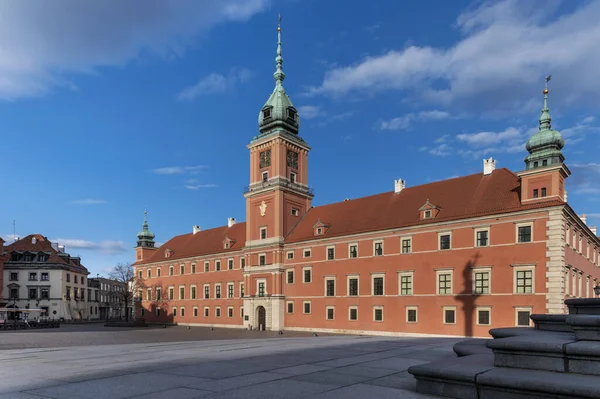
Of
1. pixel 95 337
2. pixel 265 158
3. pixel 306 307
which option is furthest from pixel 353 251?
pixel 95 337

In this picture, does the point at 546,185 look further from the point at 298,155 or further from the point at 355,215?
the point at 298,155

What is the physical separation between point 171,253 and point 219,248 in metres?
12.3

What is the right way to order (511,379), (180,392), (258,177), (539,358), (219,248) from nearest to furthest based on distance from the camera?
(511,379) → (539,358) → (180,392) → (258,177) → (219,248)

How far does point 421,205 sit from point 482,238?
6.92 meters

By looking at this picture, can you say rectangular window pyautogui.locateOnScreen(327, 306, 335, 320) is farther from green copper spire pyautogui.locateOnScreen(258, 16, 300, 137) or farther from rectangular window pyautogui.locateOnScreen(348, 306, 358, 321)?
green copper spire pyautogui.locateOnScreen(258, 16, 300, 137)

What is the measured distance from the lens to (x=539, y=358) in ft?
21.4

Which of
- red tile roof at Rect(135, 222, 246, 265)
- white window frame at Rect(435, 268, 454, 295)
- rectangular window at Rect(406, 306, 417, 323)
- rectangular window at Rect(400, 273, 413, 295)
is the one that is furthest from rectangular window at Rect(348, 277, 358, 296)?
red tile roof at Rect(135, 222, 246, 265)

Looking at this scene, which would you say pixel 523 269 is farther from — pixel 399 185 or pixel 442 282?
pixel 399 185

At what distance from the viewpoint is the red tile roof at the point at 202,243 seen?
56.1m

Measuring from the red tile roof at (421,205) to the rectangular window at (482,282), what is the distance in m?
4.39

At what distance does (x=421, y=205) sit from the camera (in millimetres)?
37219

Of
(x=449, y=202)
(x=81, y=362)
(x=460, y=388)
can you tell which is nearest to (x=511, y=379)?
(x=460, y=388)

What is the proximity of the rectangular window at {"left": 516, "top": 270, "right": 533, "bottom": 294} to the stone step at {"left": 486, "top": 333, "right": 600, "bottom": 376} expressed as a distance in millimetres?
25106

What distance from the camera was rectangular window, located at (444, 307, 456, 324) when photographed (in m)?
31.8
